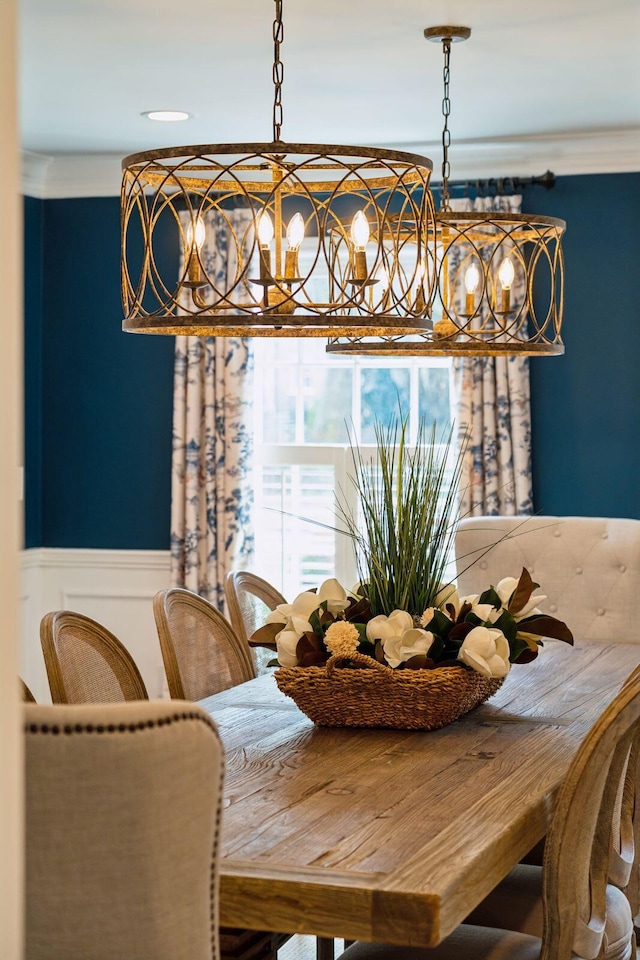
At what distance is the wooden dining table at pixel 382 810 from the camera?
1.62 m

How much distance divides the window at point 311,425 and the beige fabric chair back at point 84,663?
106 inches

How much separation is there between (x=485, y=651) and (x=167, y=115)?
2842 millimetres

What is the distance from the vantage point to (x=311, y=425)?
18.5 feet

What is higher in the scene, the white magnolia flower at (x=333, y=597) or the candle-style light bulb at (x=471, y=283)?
the candle-style light bulb at (x=471, y=283)

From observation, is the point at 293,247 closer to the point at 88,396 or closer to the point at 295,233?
the point at 295,233

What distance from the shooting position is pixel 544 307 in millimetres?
5250

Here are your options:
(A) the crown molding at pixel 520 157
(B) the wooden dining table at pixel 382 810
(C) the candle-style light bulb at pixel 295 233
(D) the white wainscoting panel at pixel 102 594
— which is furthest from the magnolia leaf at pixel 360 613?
(D) the white wainscoting panel at pixel 102 594

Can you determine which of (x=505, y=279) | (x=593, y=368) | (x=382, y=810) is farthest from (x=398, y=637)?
(x=593, y=368)

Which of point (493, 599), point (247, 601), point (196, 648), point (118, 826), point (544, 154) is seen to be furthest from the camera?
point (544, 154)

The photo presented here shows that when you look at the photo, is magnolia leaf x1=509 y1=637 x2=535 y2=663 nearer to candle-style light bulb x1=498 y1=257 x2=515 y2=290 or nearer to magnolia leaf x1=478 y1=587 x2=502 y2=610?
magnolia leaf x1=478 y1=587 x2=502 y2=610

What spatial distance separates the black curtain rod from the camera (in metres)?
5.08

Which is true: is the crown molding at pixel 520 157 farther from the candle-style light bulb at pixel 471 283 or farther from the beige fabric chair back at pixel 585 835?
the beige fabric chair back at pixel 585 835

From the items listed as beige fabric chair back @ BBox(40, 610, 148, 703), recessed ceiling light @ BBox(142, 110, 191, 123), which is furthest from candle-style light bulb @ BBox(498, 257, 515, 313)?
recessed ceiling light @ BBox(142, 110, 191, 123)

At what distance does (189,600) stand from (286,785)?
1.30 meters
